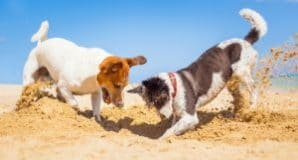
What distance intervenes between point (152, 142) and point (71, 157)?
4.14ft

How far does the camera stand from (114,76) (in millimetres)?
8305

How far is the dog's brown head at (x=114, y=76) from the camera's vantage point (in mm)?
8266

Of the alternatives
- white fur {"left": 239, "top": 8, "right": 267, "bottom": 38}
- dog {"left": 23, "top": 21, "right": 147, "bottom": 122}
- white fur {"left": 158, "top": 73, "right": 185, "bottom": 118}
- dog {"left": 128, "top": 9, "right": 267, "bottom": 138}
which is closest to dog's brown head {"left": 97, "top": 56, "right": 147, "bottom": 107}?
dog {"left": 23, "top": 21, "right": 147, "bottom": 122}

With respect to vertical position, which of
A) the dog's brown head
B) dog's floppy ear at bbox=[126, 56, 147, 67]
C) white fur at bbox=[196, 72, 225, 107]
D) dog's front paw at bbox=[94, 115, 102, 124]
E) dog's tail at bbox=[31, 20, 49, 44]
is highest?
dog's tail at bbox=[31, 20, 49, 44]

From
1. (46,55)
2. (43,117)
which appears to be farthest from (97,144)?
(46,55)

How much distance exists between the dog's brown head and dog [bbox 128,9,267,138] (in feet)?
0.78

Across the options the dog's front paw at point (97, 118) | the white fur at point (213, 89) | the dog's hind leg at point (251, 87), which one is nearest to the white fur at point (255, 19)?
the dog's hind leg at point (251, 87)

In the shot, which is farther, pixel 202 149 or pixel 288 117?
pixel 288 117

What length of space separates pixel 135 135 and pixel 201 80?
1.42 m

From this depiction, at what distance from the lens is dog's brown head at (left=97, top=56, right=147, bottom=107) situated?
8.27 metres

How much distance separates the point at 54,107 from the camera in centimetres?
955

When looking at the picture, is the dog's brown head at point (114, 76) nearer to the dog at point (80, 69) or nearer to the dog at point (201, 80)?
the dog at point (80, 69)

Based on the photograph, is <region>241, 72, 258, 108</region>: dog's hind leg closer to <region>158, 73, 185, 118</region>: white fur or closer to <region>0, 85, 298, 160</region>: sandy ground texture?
<region>0, 85, 298, 160</region>: sandy ground texture

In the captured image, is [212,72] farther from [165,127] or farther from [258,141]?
[258,141]
